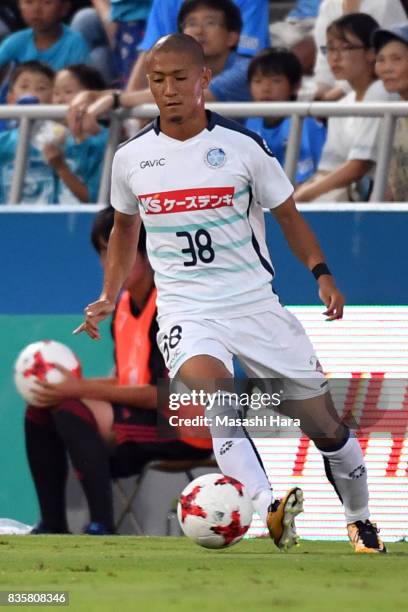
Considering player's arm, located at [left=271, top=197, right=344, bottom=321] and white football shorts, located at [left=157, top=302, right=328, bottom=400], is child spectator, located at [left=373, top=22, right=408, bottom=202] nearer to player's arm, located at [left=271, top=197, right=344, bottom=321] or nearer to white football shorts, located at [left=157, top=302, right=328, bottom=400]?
player's arm, located at [left=271, top=197, right=344, bottom=321]

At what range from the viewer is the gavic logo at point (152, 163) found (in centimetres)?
764

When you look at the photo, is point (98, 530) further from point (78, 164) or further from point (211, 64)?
point (211, 64)

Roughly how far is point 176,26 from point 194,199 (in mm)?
4383

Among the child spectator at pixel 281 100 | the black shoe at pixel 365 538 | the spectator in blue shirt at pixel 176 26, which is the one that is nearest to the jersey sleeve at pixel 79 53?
the spectator in blue shirt at pixel 176 26

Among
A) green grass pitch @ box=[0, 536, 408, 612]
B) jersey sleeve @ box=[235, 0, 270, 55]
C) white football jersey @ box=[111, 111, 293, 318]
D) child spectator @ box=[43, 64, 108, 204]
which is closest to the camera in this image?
green grass pitch @ box=[0, 536, 408, 612]

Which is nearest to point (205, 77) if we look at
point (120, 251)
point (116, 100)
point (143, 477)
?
point (120, 251)

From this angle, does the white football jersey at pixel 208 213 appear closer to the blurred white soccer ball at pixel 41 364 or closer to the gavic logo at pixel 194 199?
the gavic logo at pixel 194 199

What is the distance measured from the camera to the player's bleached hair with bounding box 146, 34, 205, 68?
24.6ft

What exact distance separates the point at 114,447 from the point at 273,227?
191 cm

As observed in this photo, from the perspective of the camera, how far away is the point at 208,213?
752 cm

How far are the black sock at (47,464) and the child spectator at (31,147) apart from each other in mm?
1776

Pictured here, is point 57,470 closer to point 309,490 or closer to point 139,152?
point 309,490

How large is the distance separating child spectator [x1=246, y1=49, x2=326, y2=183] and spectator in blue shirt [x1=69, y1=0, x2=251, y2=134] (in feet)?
1.16

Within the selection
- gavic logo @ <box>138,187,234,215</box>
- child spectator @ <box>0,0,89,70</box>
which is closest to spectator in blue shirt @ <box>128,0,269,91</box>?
child spectator @ <box>0,0,89,70</box>
